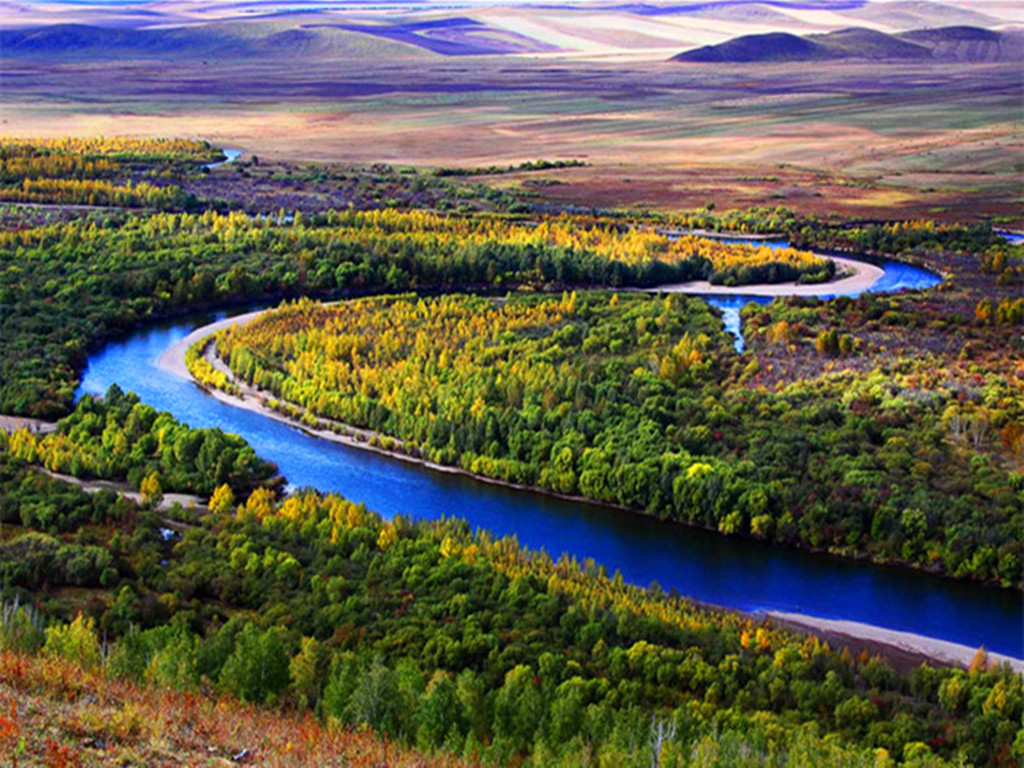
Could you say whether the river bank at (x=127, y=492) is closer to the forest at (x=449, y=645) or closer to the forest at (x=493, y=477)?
the forest at (x=493, y=477)

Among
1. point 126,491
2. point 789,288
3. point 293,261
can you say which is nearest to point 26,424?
point 126,491

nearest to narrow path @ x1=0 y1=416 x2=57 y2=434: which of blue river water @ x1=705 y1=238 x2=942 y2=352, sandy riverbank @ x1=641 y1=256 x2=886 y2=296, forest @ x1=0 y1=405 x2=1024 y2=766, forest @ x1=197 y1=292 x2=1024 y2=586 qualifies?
forest @ x1=197 y1=292 x2=1024 y2=586

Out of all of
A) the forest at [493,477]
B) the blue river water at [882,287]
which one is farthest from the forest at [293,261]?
the blue river water at [882,287]

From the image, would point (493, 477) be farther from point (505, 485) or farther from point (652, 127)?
point (652, 127)

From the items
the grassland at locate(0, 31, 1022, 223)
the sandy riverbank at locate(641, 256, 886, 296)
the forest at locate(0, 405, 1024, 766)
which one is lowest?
the forest at locate(0, 405, 1024, 766)

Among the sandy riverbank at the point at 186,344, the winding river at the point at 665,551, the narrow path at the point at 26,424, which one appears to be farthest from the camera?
the sandy riverbank at the point at 186,344

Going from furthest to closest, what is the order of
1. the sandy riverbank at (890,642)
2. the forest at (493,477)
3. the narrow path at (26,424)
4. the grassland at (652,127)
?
the grassland at (652,127), the narrow path at (26,424), the sandy riverbank at (890,642), the forest at (493,477)

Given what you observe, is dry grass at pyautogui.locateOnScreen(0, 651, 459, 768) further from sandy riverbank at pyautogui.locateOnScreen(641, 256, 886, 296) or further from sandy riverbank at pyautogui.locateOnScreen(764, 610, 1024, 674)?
sandy riverbank at pyautogui.locateOnScreen(641, 256, 886, 296)
